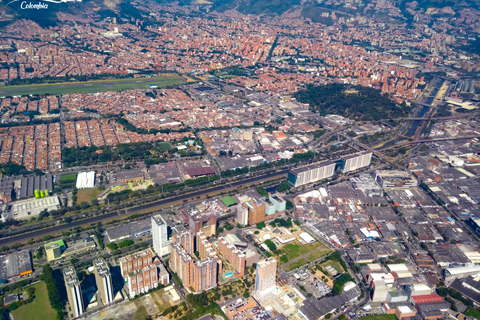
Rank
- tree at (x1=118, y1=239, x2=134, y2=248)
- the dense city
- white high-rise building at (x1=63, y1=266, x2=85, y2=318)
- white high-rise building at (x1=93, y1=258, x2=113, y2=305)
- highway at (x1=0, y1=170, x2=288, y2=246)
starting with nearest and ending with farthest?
white high-rise building at (x1=63, y1=266, x2=85, y2=318)
white high-rise building at (x1=93, y1=258, x2=113, y2=305)
the dense city
tree at (x1=118, y1=239, x2=134, y2=248)
highway at (x1=0, y1=170, x2=288, y2=246)

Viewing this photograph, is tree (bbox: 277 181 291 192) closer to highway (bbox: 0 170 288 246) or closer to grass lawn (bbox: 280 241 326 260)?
highway (bbox: 0 170 288 246)

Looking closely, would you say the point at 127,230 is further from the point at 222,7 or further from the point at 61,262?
the point at 222,7

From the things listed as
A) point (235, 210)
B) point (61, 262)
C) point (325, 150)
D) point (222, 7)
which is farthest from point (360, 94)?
point (222, 7)

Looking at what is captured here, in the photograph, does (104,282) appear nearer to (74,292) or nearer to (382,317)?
(74,292)

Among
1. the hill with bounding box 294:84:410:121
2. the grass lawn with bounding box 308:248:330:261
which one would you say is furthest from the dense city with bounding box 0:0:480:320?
the hill with bounding box 294:84:410:121

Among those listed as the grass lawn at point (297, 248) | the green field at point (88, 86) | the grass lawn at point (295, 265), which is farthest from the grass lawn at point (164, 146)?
the green field at point (88, 86)
